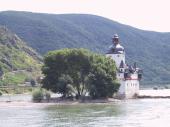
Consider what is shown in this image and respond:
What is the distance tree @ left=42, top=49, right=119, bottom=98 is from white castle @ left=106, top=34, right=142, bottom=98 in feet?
42.2

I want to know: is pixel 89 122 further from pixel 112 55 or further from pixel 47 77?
pixel 112 55

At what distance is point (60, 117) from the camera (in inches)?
3905

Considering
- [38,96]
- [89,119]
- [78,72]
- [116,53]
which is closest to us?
[89,119]

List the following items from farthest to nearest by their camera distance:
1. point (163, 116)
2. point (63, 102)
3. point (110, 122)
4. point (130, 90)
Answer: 1. point (130, 90)
2. point (63, 102)
3. point (163, 116)
4. point (110, 122)

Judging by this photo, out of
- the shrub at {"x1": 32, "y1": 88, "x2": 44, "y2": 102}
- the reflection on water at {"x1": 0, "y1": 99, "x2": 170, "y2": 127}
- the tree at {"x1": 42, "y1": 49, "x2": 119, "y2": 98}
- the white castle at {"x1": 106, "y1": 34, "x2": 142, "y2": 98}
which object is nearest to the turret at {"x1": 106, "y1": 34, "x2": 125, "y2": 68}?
the white castle at {"x1": 106, "y1": 34, "x2": 142, "y2": 98}

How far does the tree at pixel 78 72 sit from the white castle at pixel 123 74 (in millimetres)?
12873

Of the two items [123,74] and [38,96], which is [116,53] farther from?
[38,96]

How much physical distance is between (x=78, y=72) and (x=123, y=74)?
60.0ft

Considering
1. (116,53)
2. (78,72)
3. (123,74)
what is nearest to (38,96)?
(78,72)

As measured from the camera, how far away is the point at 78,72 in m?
151

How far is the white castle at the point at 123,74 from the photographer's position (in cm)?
16421

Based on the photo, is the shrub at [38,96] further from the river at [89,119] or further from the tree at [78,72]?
the river at [89,119]

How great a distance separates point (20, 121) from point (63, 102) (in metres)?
51.6

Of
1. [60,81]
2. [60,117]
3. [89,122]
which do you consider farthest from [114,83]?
[89,122]
